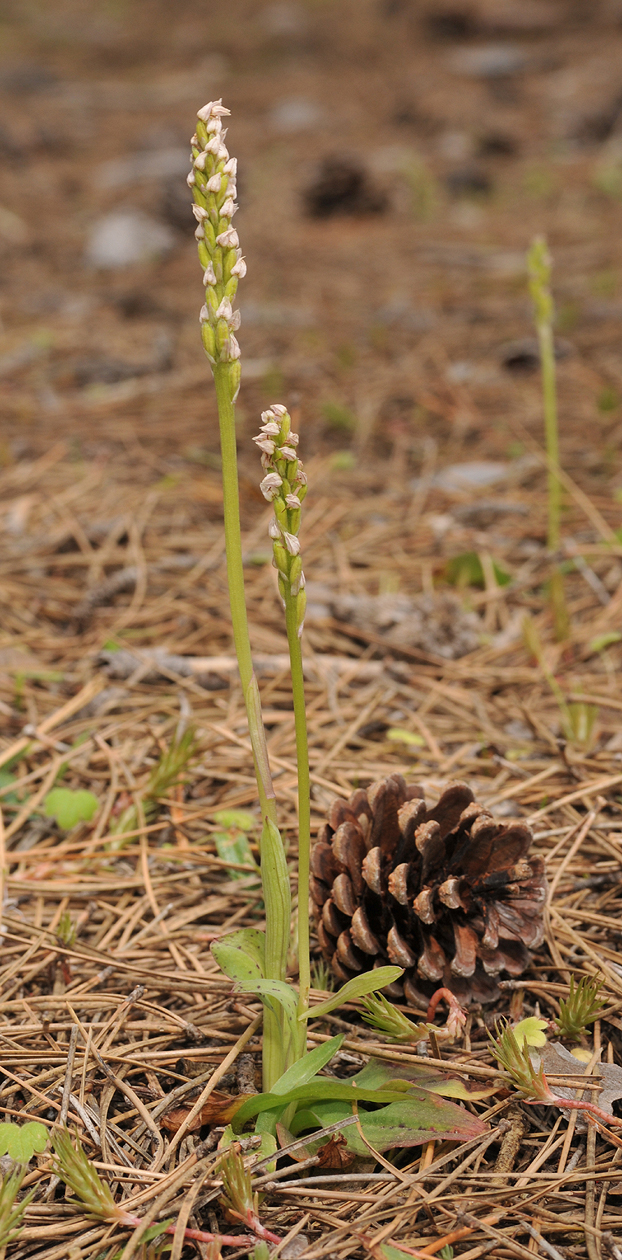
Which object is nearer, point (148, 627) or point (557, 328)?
point (148, 627)

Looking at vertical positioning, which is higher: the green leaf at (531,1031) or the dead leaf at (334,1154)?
the green leaf at (531,1031)

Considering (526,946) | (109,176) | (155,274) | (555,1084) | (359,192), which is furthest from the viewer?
(109,176)

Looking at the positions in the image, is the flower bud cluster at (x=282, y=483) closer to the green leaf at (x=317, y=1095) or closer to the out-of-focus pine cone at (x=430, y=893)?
the out-of-focus pine cone at (x=430, y=893)

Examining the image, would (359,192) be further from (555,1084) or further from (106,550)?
(555,1084)

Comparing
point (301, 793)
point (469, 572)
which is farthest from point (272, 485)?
point (469, 572)

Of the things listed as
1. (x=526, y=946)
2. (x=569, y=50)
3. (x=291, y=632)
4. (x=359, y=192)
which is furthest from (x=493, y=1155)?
(x=569, y=50)

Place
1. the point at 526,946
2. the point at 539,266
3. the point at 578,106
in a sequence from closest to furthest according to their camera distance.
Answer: the point at 526,946 → the point at 539,266 → the point at 578,106

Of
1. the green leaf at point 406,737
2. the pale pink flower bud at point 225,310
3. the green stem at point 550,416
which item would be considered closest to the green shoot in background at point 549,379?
the green stem at point 550,416

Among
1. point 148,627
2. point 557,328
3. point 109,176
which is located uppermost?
point 109,176
